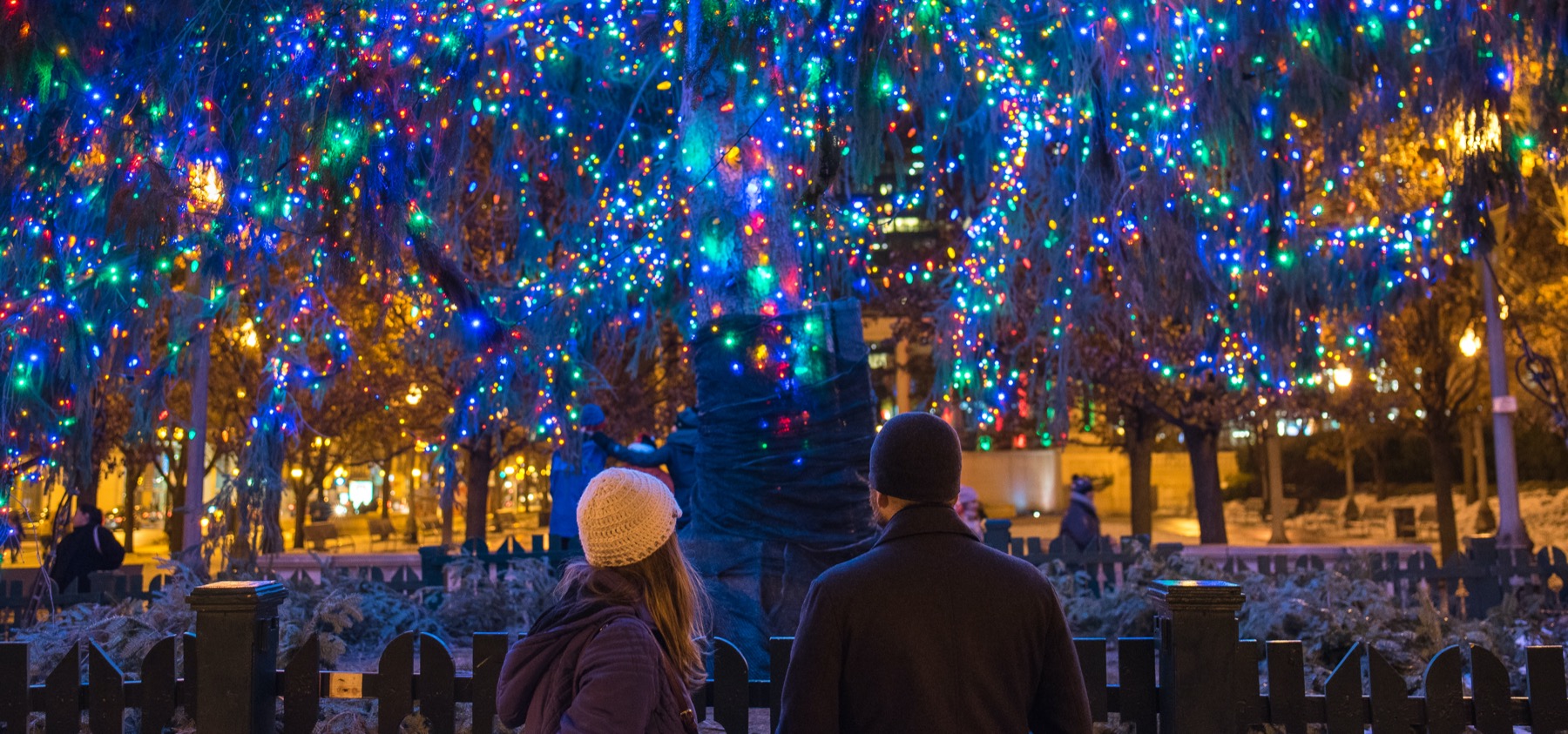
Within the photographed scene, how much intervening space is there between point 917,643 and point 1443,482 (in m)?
21.3

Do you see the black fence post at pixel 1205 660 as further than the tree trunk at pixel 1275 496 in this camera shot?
No

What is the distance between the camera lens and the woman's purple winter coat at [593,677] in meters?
2.55

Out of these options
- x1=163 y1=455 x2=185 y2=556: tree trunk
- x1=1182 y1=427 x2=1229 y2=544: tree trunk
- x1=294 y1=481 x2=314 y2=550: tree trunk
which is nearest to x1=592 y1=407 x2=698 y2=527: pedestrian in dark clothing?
x1=1182 y1=427 x2=1229 y2=544: tree trunk

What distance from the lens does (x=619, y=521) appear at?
2.75m

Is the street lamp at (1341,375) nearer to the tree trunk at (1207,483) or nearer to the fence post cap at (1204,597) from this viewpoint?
the tree trunk at (1207,483)

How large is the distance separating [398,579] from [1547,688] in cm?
796

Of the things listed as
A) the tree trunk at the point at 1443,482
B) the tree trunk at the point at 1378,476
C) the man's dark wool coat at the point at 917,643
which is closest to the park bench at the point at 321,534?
the tree trunk at the point at 1443,482

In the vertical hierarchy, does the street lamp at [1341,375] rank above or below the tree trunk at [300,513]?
above

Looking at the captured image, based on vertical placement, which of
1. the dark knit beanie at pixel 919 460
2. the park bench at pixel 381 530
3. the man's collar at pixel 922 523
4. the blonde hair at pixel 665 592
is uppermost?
Result: the dark knit beanie at pixel 919 460

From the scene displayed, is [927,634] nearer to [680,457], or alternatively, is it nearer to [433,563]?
[680,457]

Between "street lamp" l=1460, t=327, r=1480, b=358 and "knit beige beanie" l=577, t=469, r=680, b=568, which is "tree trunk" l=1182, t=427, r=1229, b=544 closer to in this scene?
"street lamp" l=1460, t=327, r=1480, b=358

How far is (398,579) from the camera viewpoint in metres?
9.46

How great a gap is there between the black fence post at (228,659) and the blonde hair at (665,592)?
2216mm

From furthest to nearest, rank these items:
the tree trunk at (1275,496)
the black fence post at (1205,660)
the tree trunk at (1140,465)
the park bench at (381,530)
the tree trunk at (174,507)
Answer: the park bench at (381,530), the tree trunk at (174,507), the tree trunk at (1275,496), the tree trunk at (1140,465), the black fence post at (1205,660)
